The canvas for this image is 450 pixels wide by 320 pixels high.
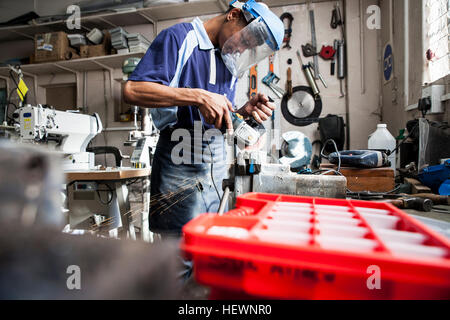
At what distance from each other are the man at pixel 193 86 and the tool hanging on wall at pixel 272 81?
7.96 feet

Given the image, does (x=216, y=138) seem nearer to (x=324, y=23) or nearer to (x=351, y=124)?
(x=351, y=124)

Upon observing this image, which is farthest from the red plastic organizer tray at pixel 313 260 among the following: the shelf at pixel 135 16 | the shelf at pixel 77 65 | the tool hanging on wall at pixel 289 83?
the shelf at pixel 77 65

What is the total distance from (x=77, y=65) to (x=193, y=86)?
393 cm

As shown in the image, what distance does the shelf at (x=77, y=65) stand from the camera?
4031 millimetres

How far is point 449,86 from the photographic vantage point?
202 cm

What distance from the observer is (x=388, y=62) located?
322cm

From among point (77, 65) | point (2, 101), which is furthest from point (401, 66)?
point (2, 101)

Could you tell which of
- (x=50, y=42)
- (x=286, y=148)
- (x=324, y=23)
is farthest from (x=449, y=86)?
(x=50, y=42)

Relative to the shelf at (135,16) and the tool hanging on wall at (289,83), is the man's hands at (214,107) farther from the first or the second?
the shelf at (135,16)

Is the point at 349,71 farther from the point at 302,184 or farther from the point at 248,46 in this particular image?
the point at 302,184

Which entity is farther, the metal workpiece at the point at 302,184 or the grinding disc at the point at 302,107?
the grinding disc at the point at 302,107

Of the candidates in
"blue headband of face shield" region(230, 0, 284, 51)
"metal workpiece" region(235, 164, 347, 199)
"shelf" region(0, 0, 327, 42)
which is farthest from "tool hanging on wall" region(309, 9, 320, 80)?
"metal workpiece" region(235, 164, 347, 199)

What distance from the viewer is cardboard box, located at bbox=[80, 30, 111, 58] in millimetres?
4113

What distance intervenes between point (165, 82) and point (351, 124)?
129 inches
